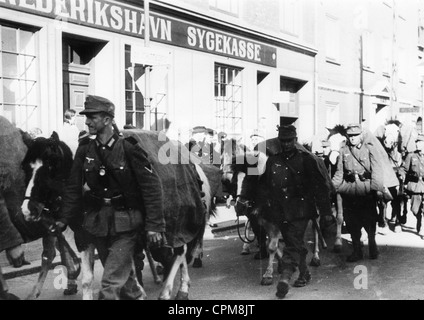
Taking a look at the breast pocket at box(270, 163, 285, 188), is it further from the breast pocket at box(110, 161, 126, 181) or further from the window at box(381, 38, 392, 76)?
the window at box(381, 38, 392, 76)

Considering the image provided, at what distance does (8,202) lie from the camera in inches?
211

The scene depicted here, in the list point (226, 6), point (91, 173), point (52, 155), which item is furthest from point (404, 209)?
point (91, 173)

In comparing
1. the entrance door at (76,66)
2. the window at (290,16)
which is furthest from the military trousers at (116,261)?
the window at (290,16)

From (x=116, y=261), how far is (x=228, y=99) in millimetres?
9844

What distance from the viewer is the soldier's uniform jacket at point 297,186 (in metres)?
6.31

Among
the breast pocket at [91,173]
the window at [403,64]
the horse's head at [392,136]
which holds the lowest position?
the breast pocket at [91,173]

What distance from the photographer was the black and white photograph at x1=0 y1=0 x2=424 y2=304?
15.7 feet

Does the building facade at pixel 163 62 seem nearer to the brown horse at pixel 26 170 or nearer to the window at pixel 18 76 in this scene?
the window at pixel 18 76

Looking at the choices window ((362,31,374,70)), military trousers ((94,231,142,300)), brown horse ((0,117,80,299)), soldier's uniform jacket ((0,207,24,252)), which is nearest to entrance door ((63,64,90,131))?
brown horse ((0,117,80,299))

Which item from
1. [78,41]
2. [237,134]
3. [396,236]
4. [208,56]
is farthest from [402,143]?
[78,41]

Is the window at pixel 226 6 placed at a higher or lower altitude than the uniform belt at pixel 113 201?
higher

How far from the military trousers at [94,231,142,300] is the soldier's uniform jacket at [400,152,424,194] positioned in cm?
694

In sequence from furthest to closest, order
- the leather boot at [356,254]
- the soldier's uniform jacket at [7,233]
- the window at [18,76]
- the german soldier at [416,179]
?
the german soldier at [416,179] < the window at [18,76] < the leather boot at [356,254] < the soldier's uniform jacket at [7,233]

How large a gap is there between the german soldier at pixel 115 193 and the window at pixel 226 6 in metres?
9.26
